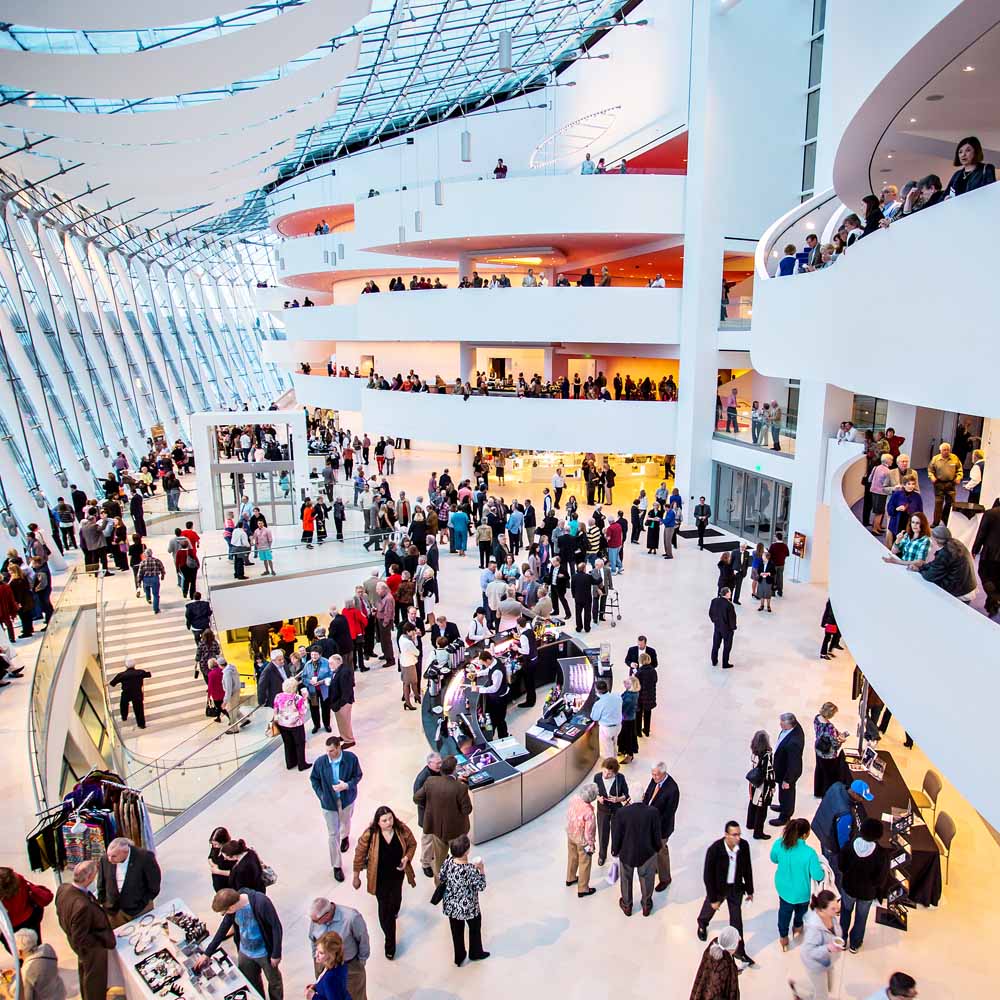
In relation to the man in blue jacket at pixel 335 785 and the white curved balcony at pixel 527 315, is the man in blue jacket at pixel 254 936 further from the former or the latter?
the white curved balcony at pixel 527 315

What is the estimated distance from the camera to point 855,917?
A: 627 cm

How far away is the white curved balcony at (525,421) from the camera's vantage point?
874 inches

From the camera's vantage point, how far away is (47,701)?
10531 mm

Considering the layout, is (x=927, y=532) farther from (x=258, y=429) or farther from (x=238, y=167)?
(x=258, y=429)

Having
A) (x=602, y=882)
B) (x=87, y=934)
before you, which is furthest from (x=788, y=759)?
(x=87, y=934)

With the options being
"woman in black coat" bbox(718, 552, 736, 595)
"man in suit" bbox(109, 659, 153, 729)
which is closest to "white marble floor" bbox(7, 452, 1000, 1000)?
"woman in black coat" bbox(718, 552, 736, 595)

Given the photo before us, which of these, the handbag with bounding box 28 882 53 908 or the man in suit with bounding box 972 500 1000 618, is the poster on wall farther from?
the handbag with bounding box 28 882 53 908

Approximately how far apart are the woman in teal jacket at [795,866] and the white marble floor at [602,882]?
56 cm

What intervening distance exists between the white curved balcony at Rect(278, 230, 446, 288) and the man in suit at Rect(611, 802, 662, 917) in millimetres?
27855

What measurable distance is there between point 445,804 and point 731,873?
2.44 m

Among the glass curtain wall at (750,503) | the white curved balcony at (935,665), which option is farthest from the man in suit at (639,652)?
the glass curtain wall at (750,503)

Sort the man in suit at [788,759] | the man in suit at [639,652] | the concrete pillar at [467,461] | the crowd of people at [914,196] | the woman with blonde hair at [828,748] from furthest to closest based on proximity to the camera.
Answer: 1. the concrete pillar at [467,461]
2. the man in suit at [639,652]
3. the woman with blonde hair at [828,748]
4. the man in suit at [788,759]
5. the crowd of people at [914,196]

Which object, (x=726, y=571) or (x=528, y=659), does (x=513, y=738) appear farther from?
(x=726, y=571)

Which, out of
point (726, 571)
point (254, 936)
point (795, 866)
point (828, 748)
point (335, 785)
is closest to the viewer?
point (254, 936)
